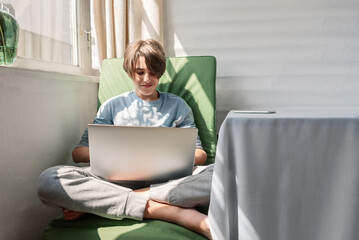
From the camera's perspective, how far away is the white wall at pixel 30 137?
126cm

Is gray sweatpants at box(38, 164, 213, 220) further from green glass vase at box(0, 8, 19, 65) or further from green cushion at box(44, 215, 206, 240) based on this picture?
green glass vase at box(0, 8, 19, 65)

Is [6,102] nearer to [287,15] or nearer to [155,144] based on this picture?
[155,144]

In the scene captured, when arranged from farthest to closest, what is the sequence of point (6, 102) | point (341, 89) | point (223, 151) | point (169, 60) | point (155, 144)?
point (341, 89) < point (169, 60) < point (6, 102) < point (155, 144) < point (223, 151)

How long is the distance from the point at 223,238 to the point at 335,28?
1570 millimetres

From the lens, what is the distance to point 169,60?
6.18 ft

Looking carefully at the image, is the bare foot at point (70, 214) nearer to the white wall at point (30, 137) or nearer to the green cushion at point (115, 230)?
the green cushion at point (115, 230)

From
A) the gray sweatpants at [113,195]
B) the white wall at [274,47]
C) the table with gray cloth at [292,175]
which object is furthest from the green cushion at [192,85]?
the table with gray cloth at [292,175]

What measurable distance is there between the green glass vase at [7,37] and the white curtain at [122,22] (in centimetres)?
78

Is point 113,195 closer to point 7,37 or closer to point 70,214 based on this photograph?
point 70,214

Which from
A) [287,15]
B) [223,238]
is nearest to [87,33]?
[287,15]

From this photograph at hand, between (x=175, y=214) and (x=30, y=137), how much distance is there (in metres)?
0.68

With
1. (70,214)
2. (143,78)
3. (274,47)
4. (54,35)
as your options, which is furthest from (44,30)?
(274,47)

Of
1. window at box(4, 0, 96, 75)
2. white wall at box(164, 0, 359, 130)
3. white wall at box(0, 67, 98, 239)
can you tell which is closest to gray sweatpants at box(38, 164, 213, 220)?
white wall at box(0, 67, 98, 239)

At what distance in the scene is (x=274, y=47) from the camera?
205cm
